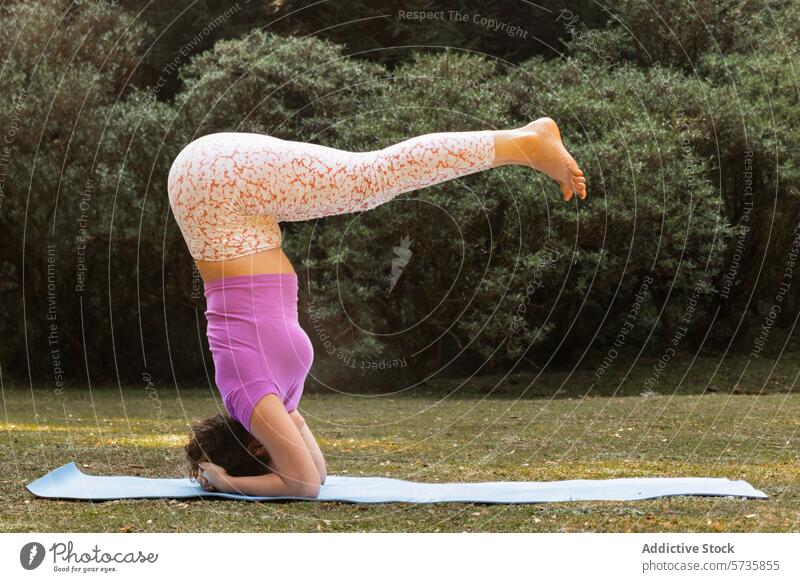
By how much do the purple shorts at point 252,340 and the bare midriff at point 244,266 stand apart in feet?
0.11

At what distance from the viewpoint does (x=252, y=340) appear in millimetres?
7039

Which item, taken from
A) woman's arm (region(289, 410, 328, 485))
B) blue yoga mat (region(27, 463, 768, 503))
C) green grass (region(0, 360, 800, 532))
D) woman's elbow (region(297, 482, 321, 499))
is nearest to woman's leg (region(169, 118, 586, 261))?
woman's arm (region(289, 410, 328, 485))

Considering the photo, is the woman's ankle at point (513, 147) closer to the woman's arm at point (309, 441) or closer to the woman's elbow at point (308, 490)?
the woman's arm at point (309, 441)

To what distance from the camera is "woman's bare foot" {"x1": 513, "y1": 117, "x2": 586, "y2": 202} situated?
706cm

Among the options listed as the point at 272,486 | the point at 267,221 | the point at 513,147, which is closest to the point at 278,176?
the point at 267,221

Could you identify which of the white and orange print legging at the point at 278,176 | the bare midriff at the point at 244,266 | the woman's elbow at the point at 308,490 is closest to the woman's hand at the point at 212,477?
the woman's elbow at the point at 308,490

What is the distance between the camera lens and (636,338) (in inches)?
772

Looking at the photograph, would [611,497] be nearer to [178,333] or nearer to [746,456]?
[746,456]

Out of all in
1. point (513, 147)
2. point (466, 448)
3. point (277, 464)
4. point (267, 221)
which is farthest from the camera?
point (466, 448)

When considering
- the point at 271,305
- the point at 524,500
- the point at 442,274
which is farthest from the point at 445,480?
the point at 442,274

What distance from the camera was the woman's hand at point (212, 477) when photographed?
710cm

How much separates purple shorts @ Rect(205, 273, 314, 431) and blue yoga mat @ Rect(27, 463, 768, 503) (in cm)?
70

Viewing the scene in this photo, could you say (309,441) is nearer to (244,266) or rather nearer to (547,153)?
(244,266)

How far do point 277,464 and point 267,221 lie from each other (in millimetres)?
1604
